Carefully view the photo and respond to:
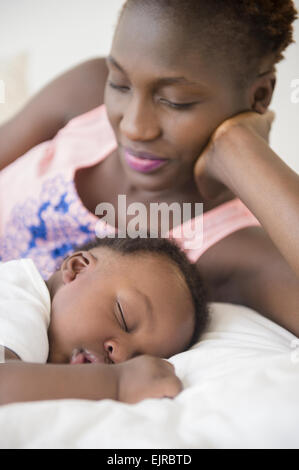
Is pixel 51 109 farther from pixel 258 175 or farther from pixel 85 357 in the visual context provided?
pixel 85 357

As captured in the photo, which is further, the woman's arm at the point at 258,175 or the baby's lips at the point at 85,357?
the woman's arm at the point at 258,175

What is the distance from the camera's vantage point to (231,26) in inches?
37.0

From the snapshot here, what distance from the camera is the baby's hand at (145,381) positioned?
63 cm

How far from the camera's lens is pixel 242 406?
1.82 ft

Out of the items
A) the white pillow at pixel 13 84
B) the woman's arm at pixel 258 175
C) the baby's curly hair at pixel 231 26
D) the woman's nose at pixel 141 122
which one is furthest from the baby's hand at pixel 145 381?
the white pillow at pixel 13 84

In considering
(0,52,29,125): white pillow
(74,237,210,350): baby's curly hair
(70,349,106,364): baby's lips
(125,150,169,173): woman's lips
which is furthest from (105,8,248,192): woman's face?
(0,52,29,125): white pillow

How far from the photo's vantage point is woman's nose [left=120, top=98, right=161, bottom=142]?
0.96 meters

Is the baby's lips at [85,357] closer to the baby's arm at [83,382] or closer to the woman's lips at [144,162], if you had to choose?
the baby's arm at [83,382]

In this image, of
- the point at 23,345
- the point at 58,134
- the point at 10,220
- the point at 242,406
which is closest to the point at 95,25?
the point at 58,134

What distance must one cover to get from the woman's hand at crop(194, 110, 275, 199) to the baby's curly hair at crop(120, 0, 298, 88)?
0.24 ft

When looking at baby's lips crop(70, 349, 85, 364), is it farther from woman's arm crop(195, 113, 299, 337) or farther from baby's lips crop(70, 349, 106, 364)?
woman's arm crop(195, 113, 299, 337)

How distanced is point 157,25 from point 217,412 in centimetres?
69

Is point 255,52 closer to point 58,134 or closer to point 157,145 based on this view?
point 157,145

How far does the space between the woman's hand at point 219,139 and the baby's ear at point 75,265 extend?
0.99ft
